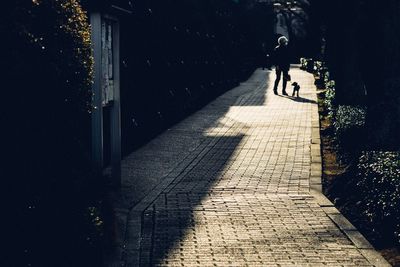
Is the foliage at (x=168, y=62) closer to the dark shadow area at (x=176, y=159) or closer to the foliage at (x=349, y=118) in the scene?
the dark shadow area at (x=176, y=159)

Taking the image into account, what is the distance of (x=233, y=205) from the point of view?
8.84 m

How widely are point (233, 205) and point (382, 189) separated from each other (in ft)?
5.53

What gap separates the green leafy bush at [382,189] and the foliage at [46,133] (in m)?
3.05

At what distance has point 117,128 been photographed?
9.74 metres

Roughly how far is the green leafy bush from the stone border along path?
32cm

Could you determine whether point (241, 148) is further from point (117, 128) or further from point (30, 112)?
point (30, 112)

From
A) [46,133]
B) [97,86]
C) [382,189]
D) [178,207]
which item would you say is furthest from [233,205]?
[46,133]

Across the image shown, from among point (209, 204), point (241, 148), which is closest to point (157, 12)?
point (241, 148)

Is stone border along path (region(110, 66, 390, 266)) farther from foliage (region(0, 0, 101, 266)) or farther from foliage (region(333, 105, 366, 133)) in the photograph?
foliage (region(0, 0, 101, 266))

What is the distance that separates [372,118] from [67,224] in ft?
23.3

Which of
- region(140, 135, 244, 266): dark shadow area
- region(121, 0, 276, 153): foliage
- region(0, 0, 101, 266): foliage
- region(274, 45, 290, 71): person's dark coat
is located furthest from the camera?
region(274, 45, 290, 71): person's dark coat

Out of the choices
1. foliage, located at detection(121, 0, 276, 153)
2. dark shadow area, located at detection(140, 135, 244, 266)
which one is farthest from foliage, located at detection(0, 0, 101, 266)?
foliage, located at detection(121, 0, 276, 153)

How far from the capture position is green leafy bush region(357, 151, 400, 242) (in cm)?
759

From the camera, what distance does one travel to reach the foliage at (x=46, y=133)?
506cm
